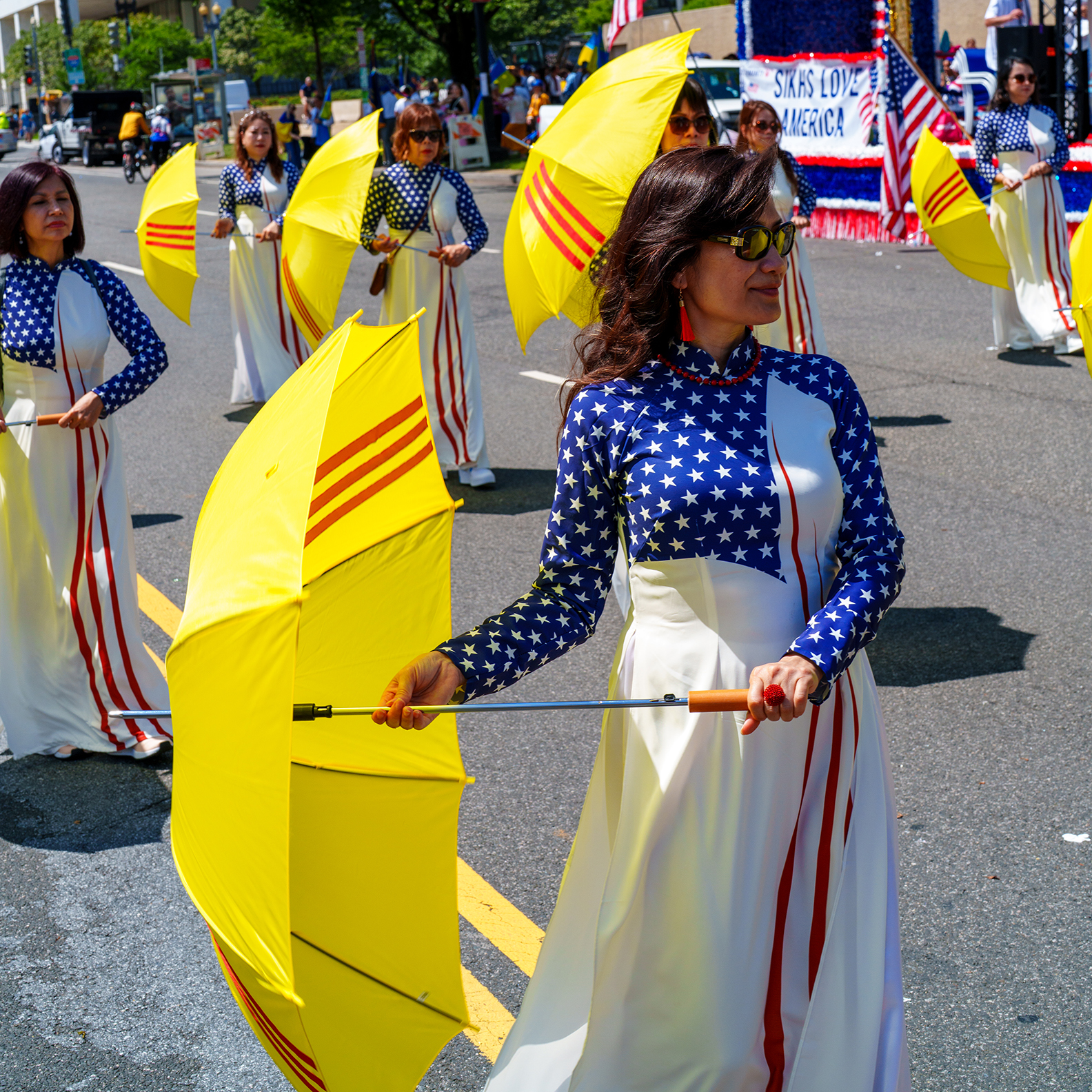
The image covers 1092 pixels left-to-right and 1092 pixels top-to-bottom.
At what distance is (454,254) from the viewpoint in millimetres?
8055

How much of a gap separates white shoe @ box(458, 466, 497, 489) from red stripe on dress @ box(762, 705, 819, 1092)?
5.92 meters

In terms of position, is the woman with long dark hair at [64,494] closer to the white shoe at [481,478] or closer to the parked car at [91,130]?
the white shoe at [481,478]

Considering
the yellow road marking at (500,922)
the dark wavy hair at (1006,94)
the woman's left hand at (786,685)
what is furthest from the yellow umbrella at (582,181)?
the dark wavy hair at (1006,94)

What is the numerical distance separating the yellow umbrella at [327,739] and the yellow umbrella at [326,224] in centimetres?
534

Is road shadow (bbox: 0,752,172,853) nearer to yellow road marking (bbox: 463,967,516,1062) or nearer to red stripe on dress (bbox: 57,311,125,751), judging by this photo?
red stripe on dress (bbox: 57,311,125,751)

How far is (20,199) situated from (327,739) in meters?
3.26

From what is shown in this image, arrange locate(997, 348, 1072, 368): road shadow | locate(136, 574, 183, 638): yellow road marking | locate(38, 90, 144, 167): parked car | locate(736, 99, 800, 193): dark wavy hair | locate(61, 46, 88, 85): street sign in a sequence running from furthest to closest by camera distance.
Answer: locate(61, 46, 88, 85): street sign → locate(38, 90, 144, 167): parked car → locate(997, 348, 1072, 368): road shadow → locate(736, 99, 800, 193): dark wavy hair → locate(136, 574, 183, 638): yellow road marking

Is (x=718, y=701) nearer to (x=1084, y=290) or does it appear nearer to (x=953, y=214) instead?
(x=1084, y=290)

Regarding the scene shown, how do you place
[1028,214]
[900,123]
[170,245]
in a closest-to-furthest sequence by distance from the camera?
1. [170,245]
2. [1028,214]
3. [900,123]

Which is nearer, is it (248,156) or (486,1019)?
(486,1019)

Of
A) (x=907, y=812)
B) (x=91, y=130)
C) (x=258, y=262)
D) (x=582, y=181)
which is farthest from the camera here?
(x=91, y=130)

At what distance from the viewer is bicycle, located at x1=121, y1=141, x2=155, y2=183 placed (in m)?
37.8

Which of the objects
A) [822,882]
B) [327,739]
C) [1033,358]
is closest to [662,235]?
[327,739]

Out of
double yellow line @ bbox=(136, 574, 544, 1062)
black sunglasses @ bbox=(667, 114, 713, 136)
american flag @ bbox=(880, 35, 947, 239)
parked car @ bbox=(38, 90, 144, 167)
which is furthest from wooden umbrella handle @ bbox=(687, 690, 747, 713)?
parked car @ bbox=(38, 90, 144, 167)
